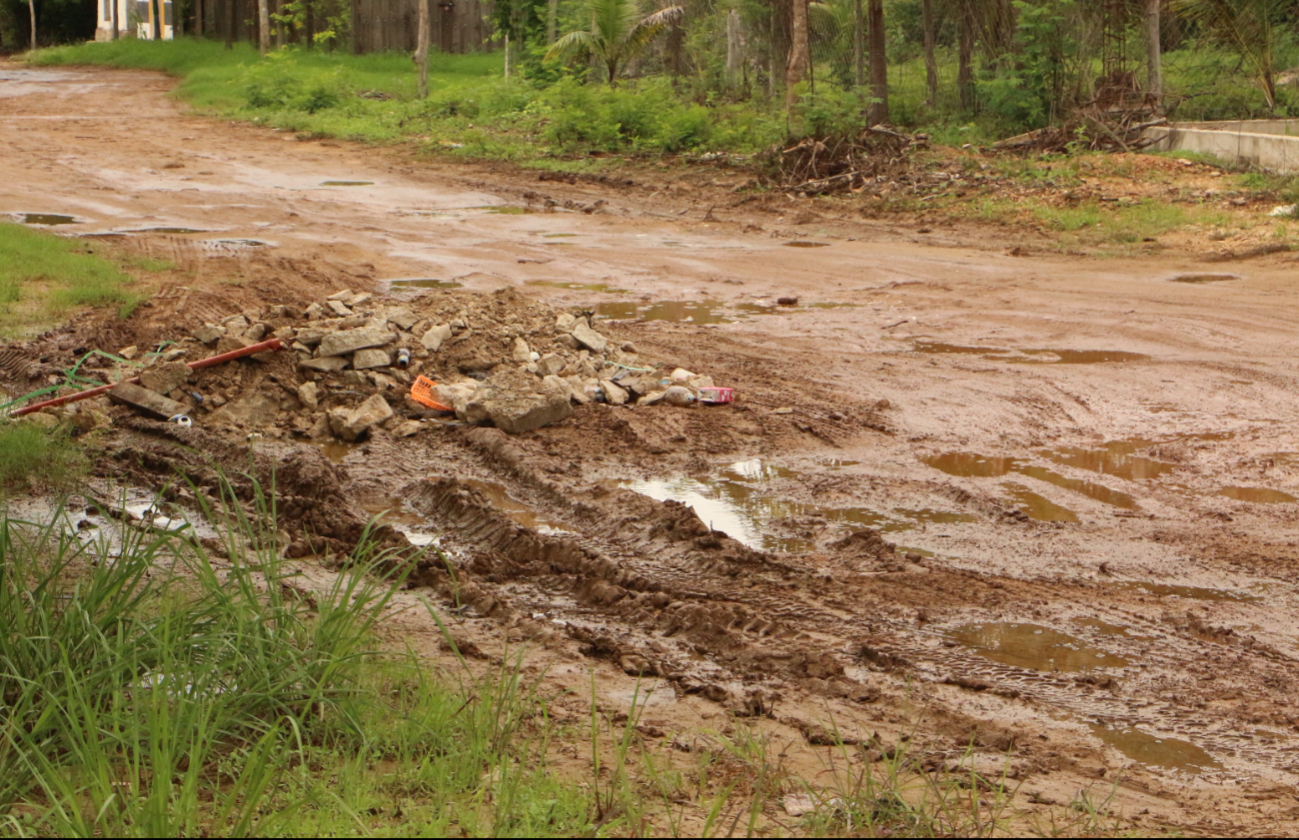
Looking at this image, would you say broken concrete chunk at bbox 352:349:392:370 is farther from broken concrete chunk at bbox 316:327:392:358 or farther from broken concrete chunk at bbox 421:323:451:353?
broken concrete chunk at bbox 421:323:451:353

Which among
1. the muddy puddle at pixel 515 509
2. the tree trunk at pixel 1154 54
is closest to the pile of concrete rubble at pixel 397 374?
the muddy puddle at pixel 515 509

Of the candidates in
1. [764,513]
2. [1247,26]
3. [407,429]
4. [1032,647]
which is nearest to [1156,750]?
[1032,647]

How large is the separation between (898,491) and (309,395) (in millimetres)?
3959

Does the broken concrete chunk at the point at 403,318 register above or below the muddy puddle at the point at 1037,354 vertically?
above

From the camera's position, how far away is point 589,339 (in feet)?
29.2

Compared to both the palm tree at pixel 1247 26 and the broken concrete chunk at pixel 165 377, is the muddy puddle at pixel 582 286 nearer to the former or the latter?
the broken concrete chunk at pixel 165 377

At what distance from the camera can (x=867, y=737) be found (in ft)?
12.5

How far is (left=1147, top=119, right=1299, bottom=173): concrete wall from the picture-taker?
1675 cm

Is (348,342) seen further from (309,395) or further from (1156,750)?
(1156,750)

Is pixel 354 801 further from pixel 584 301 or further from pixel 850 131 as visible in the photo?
pixel 850 131

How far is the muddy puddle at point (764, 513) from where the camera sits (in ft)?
19.8

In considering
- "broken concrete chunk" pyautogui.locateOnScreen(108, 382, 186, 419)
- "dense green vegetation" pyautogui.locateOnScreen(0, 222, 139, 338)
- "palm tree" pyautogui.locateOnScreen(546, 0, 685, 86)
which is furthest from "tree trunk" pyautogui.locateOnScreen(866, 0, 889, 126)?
"broken concrete chunk" pyautogui.locateOnScreen(108, 382, 186, 419)

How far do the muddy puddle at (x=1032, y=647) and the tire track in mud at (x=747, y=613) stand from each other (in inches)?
2.8

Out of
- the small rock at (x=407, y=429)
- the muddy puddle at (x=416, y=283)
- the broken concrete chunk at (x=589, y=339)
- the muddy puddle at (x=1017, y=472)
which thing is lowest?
the muddy puddle at (x=1017, y=472)
